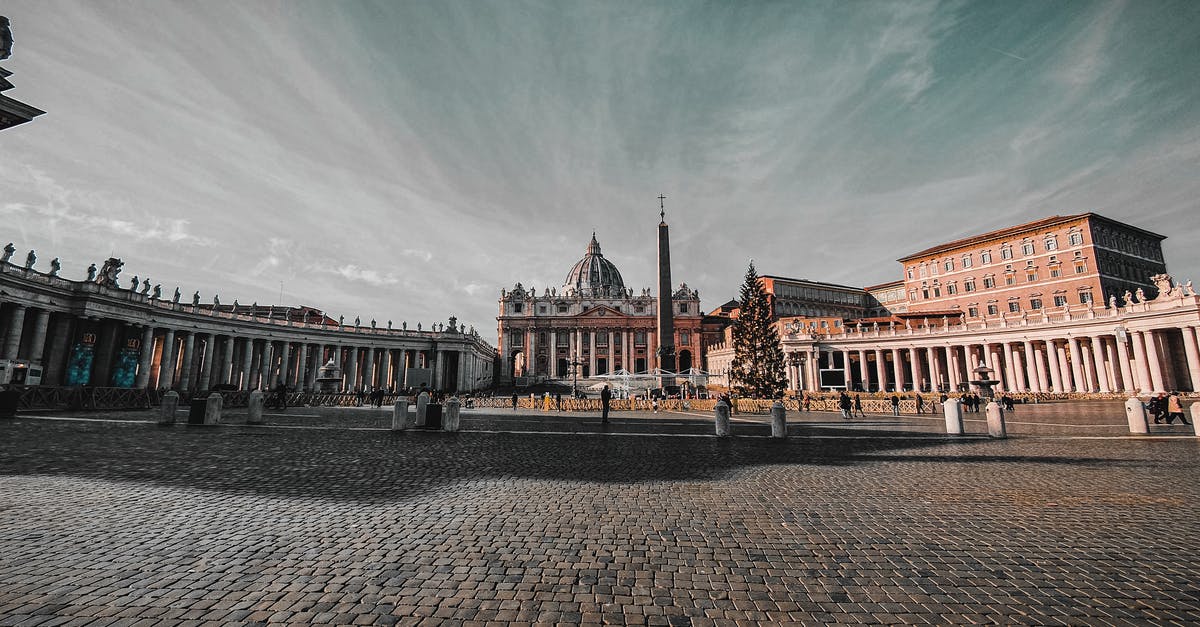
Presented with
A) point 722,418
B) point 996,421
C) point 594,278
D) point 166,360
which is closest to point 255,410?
point 722,418

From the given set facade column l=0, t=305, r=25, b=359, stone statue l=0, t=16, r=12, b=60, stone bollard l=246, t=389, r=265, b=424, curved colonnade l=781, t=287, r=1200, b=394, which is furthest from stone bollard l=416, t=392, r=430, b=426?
curved colonnade l=781, t=287, r=1200, b=394

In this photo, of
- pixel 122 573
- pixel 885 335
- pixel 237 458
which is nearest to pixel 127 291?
pixel 237 458

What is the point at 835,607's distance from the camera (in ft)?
11.9

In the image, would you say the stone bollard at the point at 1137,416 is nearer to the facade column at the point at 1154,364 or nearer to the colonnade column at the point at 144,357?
the facade column at the point at 1154,364

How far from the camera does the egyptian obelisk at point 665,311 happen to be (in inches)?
1486

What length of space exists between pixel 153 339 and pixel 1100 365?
8267cm

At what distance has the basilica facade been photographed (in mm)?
102625

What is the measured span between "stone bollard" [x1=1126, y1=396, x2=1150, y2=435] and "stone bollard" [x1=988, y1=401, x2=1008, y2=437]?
13.1 feet

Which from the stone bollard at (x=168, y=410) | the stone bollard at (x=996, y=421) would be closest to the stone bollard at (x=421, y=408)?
the stone bollard at (x=168, y=410)

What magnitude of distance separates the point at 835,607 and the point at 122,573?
19.3ft

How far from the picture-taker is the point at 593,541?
513 centimetres

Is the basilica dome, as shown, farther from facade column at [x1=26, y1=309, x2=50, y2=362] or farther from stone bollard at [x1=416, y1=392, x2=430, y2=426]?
stone bollard at [x1=416, y1=392, x2=430, y2=426]

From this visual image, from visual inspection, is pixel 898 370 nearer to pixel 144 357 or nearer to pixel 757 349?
pixel 757 349

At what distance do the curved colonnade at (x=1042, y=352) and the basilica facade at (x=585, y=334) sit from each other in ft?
132
